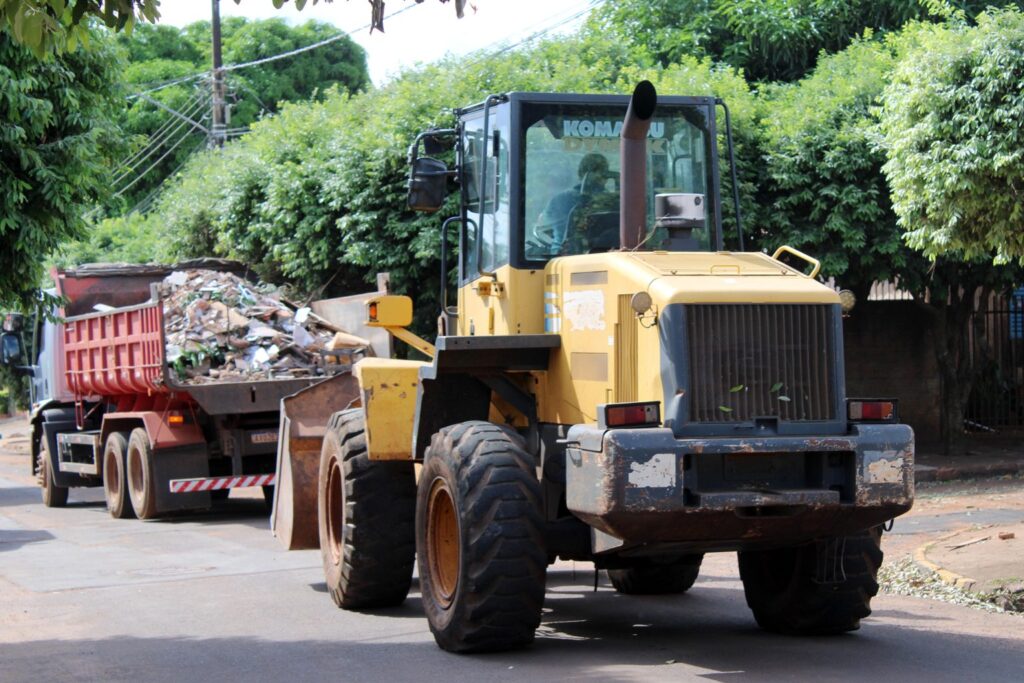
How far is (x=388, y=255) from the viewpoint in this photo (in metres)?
18.3

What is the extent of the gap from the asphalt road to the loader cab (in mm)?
2010

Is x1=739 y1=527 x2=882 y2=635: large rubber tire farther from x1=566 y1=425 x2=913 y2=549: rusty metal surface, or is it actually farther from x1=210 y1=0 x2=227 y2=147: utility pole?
x1=210 y1=0 x2=227 y2=147: utility pole

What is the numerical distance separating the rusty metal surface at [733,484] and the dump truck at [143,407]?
23.9ft

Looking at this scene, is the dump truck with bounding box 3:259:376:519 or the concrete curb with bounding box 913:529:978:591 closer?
the concrete curb with bounding box 913:529:978:591

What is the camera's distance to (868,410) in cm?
726

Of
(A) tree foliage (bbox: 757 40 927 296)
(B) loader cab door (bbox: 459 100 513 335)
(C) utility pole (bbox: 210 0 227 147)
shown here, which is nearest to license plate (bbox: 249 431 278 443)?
(B) loader cab door (bbox: 459 100 513 335)

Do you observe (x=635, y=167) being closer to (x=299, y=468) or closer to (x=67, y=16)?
(x=67, y=16)

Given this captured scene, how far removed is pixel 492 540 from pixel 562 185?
2.21 m

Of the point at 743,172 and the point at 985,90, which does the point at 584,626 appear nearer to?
the point at 985,90

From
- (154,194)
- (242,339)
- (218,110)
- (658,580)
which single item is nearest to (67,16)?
(658,580)

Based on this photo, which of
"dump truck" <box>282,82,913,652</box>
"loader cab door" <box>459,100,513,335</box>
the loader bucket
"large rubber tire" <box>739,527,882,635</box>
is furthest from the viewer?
the loader bucket

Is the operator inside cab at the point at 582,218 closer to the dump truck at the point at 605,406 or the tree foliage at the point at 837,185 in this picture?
the dump truck at the point at 605,406

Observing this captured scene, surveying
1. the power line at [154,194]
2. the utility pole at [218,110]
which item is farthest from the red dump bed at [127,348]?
the power line at [154,194]

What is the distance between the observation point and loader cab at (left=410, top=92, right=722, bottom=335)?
8109 millimetres
